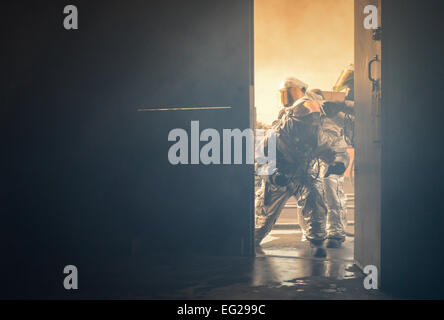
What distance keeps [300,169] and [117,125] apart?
2.37m

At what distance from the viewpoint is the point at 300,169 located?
6363 mm

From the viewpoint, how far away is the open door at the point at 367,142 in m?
4.04

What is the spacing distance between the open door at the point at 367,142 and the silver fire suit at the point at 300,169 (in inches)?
49.1

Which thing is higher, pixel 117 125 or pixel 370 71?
pixel 370 71

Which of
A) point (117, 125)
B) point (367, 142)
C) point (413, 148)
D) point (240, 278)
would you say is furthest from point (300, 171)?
point (413, 148)

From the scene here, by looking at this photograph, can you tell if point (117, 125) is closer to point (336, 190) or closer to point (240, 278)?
point (240, 278)

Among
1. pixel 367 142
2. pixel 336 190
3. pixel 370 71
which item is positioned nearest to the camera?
pixel 370 71

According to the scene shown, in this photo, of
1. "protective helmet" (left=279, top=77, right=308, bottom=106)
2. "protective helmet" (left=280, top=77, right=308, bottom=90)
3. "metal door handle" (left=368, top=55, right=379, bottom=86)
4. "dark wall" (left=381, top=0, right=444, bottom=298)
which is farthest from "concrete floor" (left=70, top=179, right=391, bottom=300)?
"protective helmet" (left=280, top=77, right=308, bottom=90)

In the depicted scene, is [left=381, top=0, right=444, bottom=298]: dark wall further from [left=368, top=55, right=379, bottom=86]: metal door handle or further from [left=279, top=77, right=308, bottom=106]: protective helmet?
[left=279, top=77, right=308, bottom=106]: protective helmet

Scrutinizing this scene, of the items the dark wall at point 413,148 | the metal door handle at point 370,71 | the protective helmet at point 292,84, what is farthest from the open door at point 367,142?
the protective helmet at point 292,84

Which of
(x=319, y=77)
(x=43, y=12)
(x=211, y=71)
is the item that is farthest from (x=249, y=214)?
(x=319, y=77)

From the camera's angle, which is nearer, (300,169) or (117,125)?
(117,125)

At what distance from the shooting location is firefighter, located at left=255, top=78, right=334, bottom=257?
6.23m
